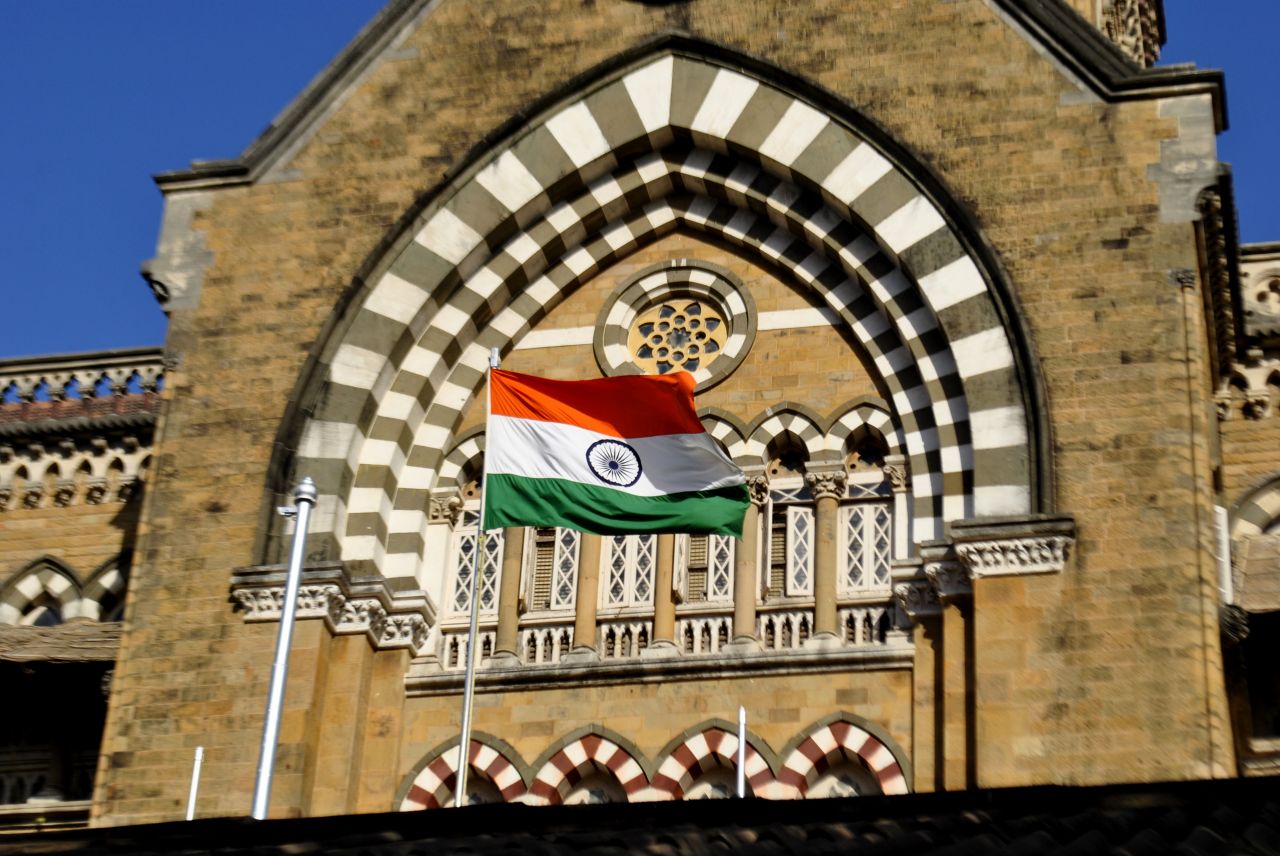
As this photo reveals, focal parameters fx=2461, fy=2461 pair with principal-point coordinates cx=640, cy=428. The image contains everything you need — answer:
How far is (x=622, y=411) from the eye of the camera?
61.2 feet

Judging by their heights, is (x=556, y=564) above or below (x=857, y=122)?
below

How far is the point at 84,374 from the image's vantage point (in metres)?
23.5

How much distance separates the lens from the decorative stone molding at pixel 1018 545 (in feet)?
58.0

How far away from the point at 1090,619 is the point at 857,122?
4815mm

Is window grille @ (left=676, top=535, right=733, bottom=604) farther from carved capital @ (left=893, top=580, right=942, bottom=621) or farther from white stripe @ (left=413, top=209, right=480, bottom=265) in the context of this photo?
white stripe @ (left=413, top=209, right=480, bottom=265)

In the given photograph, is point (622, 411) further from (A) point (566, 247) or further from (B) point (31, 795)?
(B) point (31, 795)

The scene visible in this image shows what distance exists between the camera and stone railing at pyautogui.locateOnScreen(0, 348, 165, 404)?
23.4 meters

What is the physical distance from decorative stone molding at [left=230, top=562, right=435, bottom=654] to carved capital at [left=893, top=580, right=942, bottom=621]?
148 inches

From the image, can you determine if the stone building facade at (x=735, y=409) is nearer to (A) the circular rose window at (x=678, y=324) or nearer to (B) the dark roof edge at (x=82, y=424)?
(A) the circular rose window at (x=678, y=324)

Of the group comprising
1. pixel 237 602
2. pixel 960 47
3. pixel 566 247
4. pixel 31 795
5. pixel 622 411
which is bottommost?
pixel 31 795

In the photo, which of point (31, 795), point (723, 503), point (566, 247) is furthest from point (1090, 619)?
point (31, 795)

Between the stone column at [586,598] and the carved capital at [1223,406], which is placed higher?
the carved capital at [1223,406]

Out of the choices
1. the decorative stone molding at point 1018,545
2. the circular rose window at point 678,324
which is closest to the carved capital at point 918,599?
the decorative stone molding at point 1018,545

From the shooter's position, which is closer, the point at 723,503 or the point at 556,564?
the point at 723,503
